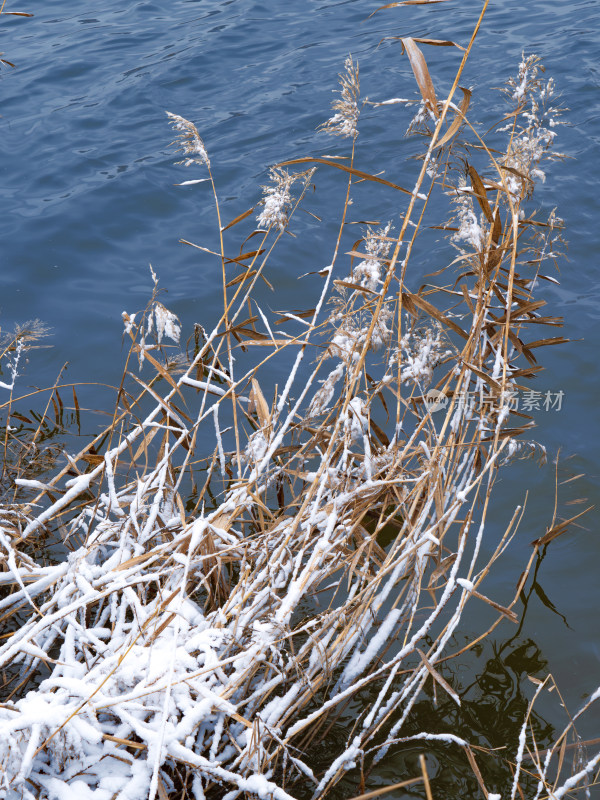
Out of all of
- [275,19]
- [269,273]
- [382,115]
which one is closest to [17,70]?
[275,19]

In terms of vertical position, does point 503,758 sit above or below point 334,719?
below

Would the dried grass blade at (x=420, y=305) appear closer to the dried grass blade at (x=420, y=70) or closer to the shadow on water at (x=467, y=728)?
the dried grass blade at (x=420, y=70)

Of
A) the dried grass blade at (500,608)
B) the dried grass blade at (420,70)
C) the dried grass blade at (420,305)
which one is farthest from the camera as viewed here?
the dried grass blade at (420,305)

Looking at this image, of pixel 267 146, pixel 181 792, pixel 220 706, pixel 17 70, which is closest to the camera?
pixel 220 706

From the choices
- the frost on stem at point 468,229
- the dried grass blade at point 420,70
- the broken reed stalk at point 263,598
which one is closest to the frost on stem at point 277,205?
the broken reed stalk at point 263,598

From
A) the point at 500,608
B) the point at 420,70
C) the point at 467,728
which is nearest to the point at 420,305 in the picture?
the point at 420,70

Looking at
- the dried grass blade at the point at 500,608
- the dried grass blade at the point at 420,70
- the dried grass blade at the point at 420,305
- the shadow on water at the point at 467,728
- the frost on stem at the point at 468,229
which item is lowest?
the shadow on water at the point at 467,728

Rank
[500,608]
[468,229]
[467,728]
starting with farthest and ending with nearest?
[467,728]
[468,229]
[500,608]

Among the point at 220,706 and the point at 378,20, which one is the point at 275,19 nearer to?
the point at 378,20

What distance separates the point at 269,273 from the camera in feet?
16.2

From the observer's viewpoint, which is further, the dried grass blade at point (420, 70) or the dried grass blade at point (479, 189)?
the dried grass blade at point (479, 189)

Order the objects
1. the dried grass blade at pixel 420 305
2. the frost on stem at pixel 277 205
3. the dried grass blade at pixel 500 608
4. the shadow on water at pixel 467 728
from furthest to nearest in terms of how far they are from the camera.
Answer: the frost on stem at pixel 277 205 < the shadow on water at pixel 467 728 < the dried grass blade at pixel 420 305 < the dried grass blade at pixel 500 608

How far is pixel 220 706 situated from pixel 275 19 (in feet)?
28.4

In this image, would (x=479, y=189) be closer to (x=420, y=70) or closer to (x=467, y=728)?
(x=420, y=70)
